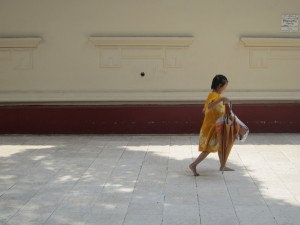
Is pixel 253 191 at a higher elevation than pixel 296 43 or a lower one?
lower

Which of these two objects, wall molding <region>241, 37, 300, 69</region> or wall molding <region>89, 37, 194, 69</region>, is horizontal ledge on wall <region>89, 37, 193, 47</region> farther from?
wall molding <region>241, 37, 300, 69</region>

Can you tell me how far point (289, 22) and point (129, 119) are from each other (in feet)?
11.1

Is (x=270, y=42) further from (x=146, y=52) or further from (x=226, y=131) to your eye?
(x=226, y=131)

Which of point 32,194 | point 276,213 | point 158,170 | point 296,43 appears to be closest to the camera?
point 276,213

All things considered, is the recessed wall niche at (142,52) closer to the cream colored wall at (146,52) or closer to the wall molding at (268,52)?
the cream colored wall at (146,52)

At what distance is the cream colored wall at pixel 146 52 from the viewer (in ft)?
31.9

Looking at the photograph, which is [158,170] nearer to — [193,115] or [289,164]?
[289,164]

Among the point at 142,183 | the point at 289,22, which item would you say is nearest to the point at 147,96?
the point at 289,22

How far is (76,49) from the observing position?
32.3ft

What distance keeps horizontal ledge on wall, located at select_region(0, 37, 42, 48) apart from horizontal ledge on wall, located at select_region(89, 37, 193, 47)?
3.31 ft

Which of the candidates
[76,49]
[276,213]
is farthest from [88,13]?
[276,213]

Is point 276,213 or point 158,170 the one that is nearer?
point 276,213

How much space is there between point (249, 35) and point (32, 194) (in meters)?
5.35

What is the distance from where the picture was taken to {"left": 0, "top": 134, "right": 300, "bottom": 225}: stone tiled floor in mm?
5277
